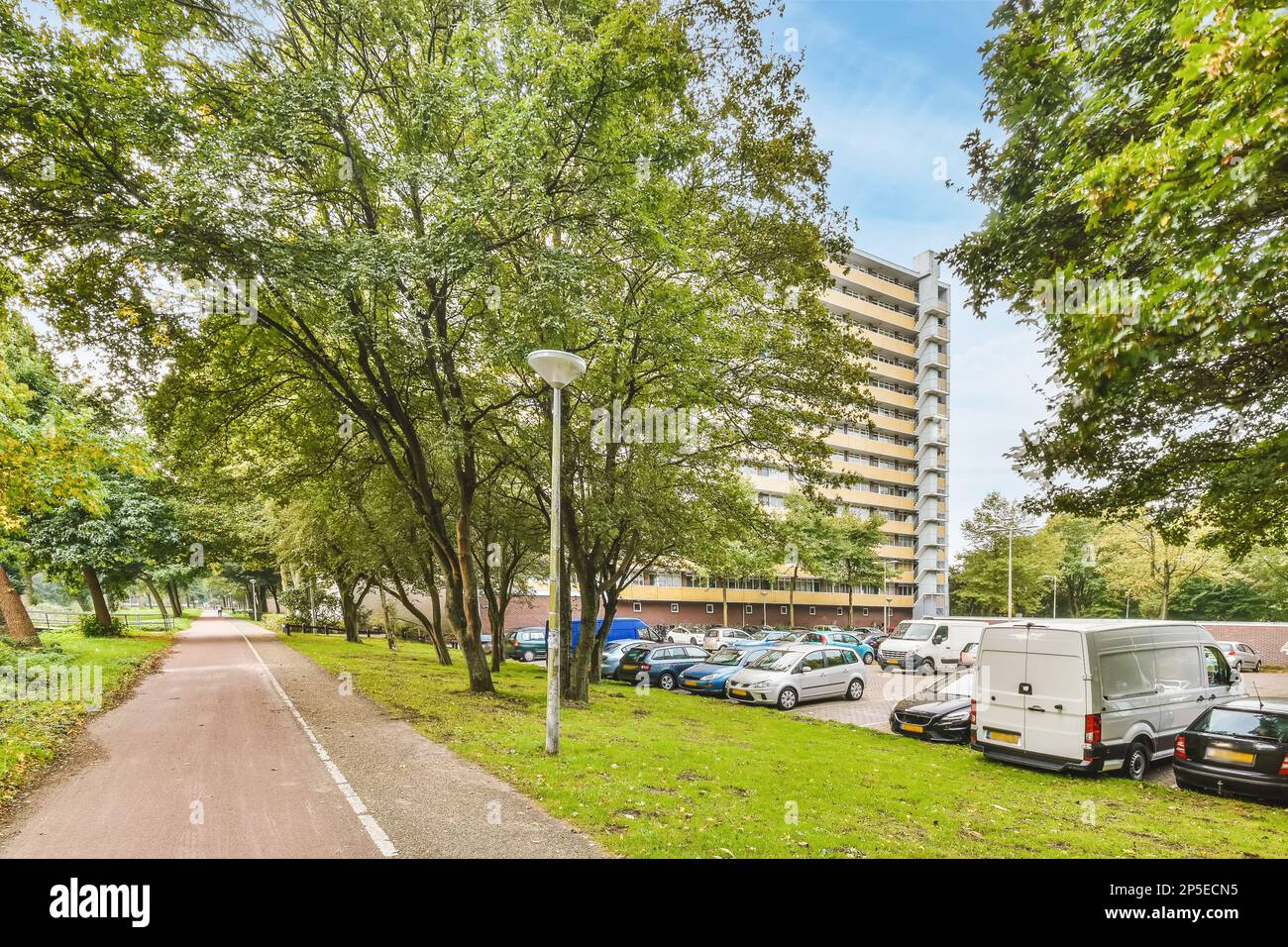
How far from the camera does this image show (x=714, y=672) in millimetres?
19562

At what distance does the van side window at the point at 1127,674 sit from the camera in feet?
30.9

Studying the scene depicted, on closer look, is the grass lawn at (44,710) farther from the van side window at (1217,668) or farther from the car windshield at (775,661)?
the van side window at (1217,668)

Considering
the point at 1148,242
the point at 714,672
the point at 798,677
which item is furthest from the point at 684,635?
the point at 1148,242

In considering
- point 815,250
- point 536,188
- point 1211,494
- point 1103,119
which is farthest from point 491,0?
point 1211,494

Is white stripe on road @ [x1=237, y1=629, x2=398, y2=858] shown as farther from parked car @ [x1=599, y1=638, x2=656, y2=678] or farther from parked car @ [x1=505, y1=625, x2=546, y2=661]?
parked car @ [x1=505, y1=625, x2=546, y2=661]

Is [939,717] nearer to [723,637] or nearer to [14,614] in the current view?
[723,637]

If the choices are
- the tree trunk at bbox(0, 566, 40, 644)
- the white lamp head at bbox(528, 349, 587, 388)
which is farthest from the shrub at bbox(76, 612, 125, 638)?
the white lamp head at bbox(528, 349, 587, 388)

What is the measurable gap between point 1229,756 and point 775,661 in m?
10.3

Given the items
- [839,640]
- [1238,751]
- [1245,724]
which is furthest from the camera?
[839,640]

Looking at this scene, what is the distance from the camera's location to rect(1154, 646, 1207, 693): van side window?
10.3 m

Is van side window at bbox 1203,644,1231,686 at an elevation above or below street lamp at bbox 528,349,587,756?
below

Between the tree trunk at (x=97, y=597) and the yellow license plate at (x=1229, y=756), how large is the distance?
32601mm

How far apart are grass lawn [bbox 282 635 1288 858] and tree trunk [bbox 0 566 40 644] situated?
1234 cm

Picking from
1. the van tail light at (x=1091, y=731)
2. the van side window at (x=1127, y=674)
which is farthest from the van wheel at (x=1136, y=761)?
the van tail light at (x=1091, y=731)
